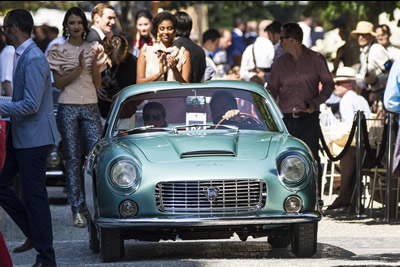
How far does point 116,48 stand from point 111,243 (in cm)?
427

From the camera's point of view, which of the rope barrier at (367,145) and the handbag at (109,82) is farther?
the handbag at (109,82)

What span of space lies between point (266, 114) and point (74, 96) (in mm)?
2812

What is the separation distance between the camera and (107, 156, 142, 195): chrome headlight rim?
28.8ft

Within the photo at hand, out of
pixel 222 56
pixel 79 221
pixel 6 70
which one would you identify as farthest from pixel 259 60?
pixel 6 70

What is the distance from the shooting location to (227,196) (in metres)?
8.78

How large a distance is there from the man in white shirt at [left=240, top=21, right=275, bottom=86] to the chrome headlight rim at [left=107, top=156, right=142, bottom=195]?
916 centimetres

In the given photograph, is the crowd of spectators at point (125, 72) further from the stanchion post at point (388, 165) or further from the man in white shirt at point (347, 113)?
the stanchion post at point (388, 165)

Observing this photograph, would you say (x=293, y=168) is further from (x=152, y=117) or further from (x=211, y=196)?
(x=152, y=117)

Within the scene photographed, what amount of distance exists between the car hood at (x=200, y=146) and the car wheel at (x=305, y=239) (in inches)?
25.9

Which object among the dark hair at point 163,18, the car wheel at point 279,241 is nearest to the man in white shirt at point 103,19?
the dark hair at point 163,18

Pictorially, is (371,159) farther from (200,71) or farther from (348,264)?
(348,264)

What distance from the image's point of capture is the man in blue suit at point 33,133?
29.0ft

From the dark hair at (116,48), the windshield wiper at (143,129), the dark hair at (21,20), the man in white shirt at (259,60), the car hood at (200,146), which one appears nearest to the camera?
the car hood at (200,146)

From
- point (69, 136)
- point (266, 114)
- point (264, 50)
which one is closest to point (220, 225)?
point (266, 114)
